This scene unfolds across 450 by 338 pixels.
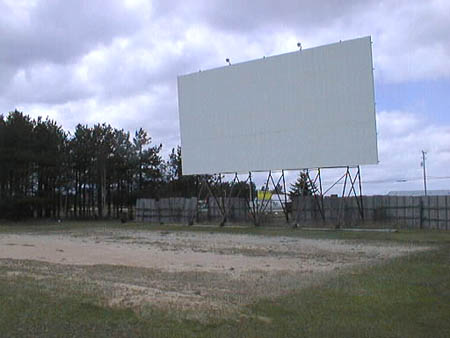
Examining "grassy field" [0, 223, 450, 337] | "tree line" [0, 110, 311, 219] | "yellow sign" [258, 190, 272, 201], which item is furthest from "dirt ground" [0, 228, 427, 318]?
"tree line" [0, 110, 311, 219]

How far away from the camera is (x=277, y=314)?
24.6 feet

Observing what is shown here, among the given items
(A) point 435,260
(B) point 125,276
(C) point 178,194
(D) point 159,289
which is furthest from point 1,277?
(C) point 178,194

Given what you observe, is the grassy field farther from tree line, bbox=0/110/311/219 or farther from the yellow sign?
tree line, bbox=0/110/311/219

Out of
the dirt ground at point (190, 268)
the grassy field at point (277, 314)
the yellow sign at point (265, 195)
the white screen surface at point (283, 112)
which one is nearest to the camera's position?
the grassy field at point (277, 314)

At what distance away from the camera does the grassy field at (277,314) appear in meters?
6.47

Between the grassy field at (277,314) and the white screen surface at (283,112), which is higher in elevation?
the white screen surface at (283,112)

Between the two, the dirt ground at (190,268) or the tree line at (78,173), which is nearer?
the dirt ground at (190,268)

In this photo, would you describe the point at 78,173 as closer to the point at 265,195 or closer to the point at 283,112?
the point at 265,195

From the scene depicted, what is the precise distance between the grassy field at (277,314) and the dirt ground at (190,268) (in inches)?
16.9

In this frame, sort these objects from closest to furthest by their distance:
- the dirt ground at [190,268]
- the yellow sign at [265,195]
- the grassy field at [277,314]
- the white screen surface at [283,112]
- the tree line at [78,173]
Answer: the grassy field at [277,314]
the dirt ground at [190,268]
the white screen surface at [283,112]
the yellow sign at [265,195]
the tree line at [78,173]

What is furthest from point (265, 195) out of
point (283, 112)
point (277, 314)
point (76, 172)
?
point (277, 314)

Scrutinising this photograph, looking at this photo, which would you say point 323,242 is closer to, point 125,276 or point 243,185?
point 125,276

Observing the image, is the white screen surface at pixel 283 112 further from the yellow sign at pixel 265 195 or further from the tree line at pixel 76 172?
the tree line at pixel 76 172

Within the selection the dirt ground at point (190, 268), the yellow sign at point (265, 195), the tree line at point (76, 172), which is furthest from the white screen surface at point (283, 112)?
the tree line at point (76, 172)
